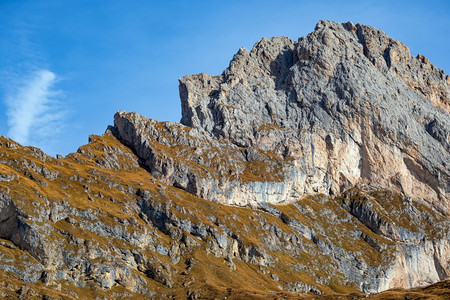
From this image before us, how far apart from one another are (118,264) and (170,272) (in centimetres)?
2121

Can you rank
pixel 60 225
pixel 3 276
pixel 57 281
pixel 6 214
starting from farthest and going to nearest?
pixel 60 225 < pixel 6 214 < pixel 57 281 < pixel 3 276

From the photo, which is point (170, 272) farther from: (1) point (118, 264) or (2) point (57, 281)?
(2) point (57, 281)

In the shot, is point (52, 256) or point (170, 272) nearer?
point (52, 256)

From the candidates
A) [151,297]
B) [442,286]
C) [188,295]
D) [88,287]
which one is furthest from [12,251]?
[442,286]

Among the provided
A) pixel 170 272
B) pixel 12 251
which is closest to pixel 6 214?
pixel 12 251

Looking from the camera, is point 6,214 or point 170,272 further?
point 170,272

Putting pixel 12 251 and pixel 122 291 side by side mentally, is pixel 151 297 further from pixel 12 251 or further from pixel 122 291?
pixel 12 251

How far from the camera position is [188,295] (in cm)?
18575

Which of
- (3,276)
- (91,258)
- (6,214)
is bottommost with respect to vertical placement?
(3,276)

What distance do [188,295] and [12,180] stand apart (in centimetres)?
7057

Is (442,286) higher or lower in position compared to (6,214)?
lower

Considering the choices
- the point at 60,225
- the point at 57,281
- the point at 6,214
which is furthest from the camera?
the point at 60,225

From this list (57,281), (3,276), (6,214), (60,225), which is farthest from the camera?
(60,225)

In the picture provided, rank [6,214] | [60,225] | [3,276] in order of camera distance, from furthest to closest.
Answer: [60,225]
[6,214]
[3,276]
